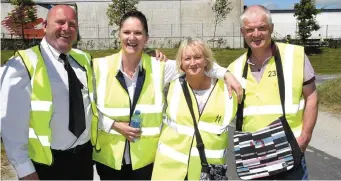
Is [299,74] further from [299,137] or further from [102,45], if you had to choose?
[102,45]

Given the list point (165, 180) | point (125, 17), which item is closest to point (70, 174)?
point (165, 180)

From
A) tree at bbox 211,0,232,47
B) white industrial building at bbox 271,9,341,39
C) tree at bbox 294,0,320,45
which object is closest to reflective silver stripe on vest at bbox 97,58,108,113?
tree at bbox 294,0,320,45

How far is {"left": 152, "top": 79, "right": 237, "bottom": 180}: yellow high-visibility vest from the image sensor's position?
3.76 metres

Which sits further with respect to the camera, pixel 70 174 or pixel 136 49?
pixel 136 49

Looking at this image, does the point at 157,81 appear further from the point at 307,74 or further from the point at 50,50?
the point at 307,74

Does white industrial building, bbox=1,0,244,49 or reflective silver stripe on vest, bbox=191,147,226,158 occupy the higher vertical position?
white industrial building, bbox=1,0,244,49

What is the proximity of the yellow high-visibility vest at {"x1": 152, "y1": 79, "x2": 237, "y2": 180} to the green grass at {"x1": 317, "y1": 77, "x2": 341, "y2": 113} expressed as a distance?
9295 millimetres

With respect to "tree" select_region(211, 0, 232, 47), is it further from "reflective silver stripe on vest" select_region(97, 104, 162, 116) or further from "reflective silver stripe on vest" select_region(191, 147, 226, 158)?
"reflective silver stripe on vest" select_region(191, 147, 226, 158)

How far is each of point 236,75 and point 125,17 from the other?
120 cm

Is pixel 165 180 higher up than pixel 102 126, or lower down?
lower down

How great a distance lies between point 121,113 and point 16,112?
3.60ft

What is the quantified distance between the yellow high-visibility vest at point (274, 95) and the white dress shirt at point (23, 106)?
158 cm

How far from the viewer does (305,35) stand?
142 feet

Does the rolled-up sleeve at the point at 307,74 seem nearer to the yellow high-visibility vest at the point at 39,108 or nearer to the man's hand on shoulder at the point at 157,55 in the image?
the man's hand on shoulder at the point at 157,55
